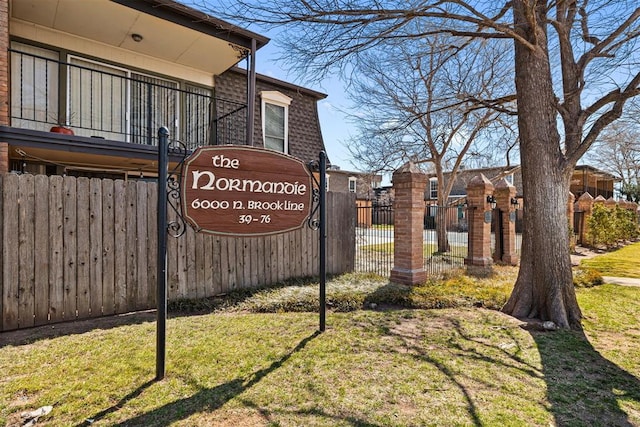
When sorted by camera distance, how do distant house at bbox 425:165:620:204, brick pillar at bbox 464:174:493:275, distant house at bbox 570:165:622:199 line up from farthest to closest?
distant house at bbox 425:165:620:204 < distant house at bbox 570:165:622:199 < brick pillar at bbox 464:174:493:275

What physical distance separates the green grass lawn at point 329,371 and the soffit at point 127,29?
5.93 meters

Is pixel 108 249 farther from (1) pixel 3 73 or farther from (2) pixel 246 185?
(1) pixel 3 73

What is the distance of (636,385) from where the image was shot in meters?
3.25

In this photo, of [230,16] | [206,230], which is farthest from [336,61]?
[206,230]

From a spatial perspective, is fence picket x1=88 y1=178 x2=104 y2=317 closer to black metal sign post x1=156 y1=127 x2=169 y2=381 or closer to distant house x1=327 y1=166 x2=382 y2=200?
black metal sign post x1=156 y1=127 x2=169 y2=381

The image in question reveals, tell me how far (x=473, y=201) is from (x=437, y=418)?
26.4 feet

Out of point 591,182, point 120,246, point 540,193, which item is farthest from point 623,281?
point 591,182

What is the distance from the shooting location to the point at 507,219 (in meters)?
10.4

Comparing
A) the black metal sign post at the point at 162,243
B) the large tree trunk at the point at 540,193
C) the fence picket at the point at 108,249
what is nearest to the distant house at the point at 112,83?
the fence picket at the point at 108,249

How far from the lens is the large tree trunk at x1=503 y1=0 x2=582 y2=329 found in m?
5.27

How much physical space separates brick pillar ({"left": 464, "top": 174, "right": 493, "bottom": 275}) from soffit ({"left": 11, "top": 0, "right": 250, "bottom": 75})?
7059mm

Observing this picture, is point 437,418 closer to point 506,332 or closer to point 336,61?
point 506,332

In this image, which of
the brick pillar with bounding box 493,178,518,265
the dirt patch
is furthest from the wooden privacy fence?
the brick pillar with bounding box 493,178,518,265

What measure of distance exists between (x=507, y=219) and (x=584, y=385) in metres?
7.86
